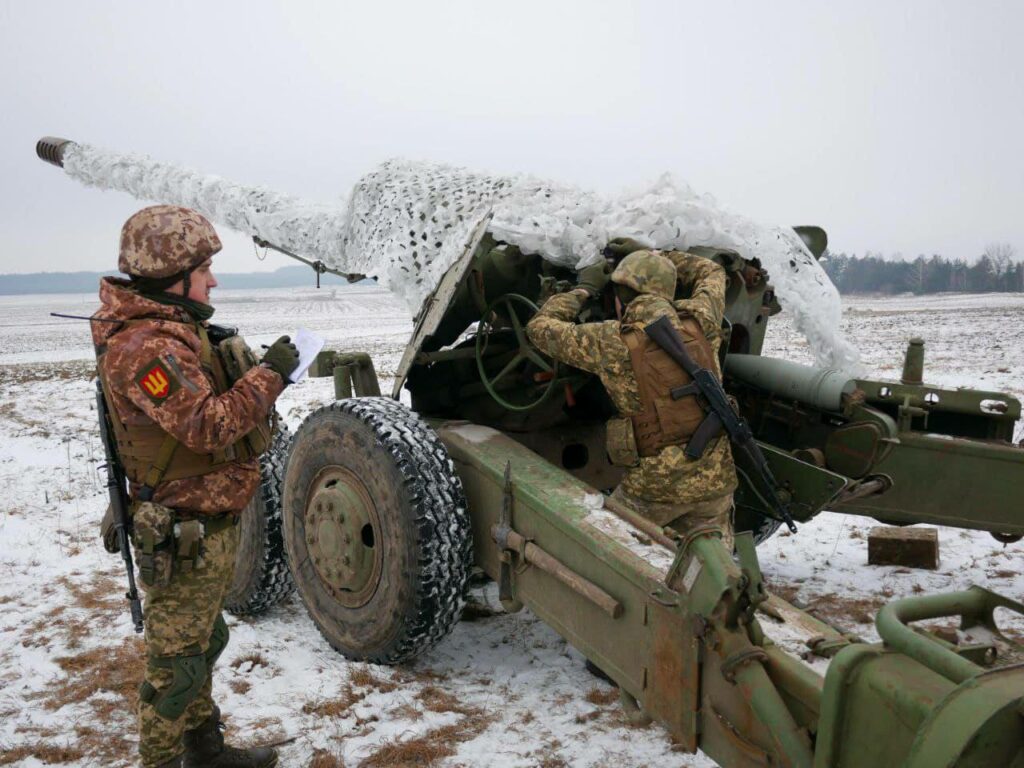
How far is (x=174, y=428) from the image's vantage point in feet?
8.16

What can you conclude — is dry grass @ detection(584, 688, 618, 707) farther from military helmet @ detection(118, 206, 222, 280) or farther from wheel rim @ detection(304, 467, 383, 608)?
military helmet @ detection(118, 206, 222, 280)

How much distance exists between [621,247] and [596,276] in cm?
16

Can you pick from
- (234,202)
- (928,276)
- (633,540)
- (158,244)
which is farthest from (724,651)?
(928,276)

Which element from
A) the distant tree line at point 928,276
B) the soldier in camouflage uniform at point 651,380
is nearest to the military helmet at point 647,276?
the soldier in camouflage uniform at point 651,380

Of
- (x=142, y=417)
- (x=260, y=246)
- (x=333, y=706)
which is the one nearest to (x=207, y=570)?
(x=142, y=417)

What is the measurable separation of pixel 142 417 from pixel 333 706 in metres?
1.43

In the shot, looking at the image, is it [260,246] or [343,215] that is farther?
[260,246]

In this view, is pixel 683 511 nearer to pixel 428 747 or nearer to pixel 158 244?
pixel 428 747

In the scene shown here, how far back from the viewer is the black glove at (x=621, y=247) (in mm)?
3629

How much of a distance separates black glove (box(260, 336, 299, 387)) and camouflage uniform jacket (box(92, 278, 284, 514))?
3 centimetres

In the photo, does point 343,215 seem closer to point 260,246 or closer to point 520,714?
point 260,246

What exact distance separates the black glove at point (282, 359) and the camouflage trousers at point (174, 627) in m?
0.57

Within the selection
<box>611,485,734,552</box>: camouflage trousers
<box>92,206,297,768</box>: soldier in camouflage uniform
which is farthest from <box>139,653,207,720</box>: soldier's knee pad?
<box>611,485,734,552</box>: camouflage trousers

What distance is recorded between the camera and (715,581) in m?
2.16
